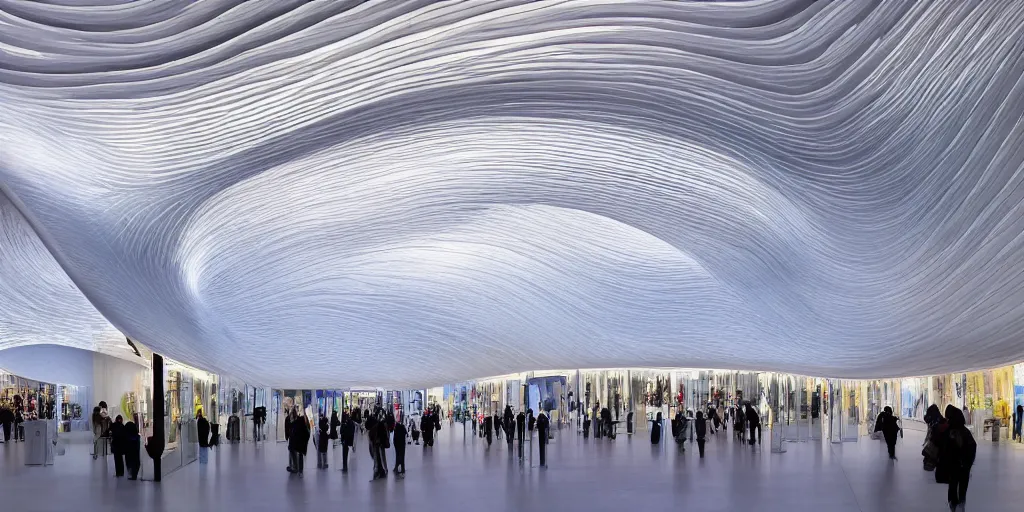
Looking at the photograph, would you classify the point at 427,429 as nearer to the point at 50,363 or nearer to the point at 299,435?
the point at 299,435

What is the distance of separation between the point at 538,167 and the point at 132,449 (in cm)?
759

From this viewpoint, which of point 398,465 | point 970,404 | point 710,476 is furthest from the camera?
point 970,404

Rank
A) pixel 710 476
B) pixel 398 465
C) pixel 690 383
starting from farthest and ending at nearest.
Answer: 1. pixel 690 383
2. pixel 398 465
3. pixel 710 476

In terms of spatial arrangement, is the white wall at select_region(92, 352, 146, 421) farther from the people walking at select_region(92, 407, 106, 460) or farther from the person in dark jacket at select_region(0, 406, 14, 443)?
the people walking at select_region(92, 407, 106, 460)

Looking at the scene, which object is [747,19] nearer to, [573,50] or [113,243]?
[573,50]

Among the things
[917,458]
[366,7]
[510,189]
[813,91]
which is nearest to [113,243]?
[510,189]

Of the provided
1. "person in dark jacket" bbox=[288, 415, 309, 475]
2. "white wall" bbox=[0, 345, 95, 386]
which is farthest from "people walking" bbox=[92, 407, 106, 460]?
"white wall" bbox=[0, 345, 95, 386]

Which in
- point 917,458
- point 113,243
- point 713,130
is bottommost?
point 917,458

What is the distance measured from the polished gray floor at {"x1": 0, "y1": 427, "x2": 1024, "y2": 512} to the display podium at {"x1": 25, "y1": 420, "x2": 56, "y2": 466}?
28 cm

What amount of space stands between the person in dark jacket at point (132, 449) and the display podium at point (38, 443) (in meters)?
3.64

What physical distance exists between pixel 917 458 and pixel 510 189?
1012 centimetres

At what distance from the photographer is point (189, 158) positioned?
9742 millimetres

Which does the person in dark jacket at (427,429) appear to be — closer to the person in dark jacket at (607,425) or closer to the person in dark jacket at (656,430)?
the person in dark jacket at (656,430)

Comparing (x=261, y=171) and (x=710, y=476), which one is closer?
(x=261, y=171)
